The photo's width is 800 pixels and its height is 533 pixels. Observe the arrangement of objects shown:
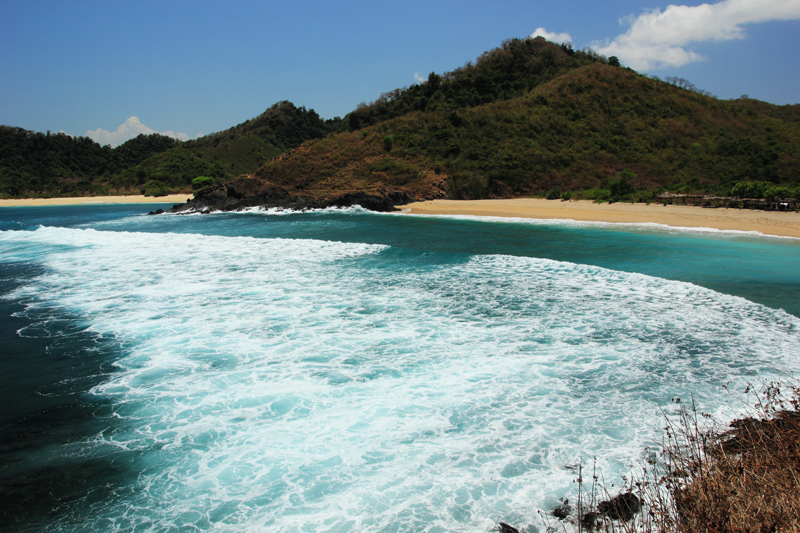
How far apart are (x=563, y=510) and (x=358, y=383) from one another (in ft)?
9.50

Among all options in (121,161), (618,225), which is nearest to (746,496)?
(618,225)

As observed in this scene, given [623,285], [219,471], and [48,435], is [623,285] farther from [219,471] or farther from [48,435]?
[48,435]

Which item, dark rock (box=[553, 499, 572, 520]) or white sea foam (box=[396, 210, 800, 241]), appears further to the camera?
white sea foam (box=[396, 210, 800, 241])

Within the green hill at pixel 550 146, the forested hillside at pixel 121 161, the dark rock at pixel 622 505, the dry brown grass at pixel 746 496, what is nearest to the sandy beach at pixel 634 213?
the green hill at pixel 550 146

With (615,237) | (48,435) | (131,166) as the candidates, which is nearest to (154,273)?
(48,435)

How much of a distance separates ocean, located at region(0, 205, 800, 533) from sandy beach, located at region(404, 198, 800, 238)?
7600mm

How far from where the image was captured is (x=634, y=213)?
23672 millimetres

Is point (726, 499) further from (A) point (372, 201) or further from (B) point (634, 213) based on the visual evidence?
(A) point (372, 201)

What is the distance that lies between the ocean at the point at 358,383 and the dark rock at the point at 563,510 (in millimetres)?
87

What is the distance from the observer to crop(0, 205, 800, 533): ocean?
140 inches

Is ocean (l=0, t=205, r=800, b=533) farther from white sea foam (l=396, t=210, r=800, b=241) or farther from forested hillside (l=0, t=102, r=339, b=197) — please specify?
forested hillside (l=0, t=102, r=339, b=197)

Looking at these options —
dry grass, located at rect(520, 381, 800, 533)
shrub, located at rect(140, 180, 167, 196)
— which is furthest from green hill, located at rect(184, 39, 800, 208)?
dry grass, located at rect(520, 381, 800, 533)

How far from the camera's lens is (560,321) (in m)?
7.74

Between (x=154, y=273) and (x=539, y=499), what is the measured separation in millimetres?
12029
